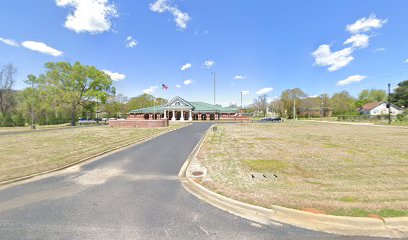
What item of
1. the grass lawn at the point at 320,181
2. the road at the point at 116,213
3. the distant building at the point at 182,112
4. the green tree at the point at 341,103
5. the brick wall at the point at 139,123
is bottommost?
the road at the point at 116,213

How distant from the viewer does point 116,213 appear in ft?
14.7

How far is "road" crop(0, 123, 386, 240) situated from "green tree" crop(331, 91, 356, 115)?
88.1 meters

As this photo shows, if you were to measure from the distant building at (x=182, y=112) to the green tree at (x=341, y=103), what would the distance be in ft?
145

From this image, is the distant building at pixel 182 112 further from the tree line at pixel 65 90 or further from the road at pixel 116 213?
the road at pixel 116 213

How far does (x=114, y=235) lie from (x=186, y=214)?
5.05 feet

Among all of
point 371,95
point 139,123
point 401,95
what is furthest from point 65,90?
point 371,95

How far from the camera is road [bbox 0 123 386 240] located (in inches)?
145

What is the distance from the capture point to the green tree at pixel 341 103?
75.6 m

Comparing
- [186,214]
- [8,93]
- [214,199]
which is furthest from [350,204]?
[8,93]

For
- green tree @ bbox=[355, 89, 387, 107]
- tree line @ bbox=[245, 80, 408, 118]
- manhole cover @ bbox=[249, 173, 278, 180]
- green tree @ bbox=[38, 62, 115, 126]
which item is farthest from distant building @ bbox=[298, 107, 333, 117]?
manhole cover @ bbox=[249, 173, 278, 180]

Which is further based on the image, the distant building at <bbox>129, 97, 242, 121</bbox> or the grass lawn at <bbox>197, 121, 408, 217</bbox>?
the distant building at <bbox>129, 97, 242, 121</bbox>

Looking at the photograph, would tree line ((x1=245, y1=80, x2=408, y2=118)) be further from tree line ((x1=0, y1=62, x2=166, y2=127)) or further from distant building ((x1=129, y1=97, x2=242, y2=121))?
tree line ((x1=0, y1=62, x2=166, y2=127))

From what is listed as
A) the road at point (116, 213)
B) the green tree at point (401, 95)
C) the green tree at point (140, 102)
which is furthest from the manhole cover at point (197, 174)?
the green tree at point (401, 95)

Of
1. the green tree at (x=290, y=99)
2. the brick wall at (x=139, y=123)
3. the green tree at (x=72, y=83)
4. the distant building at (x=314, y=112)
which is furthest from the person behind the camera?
the distant building at (x=314, y=112)
